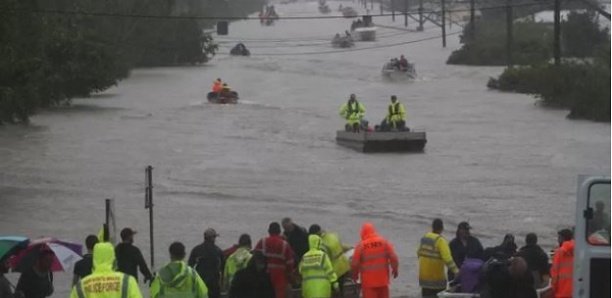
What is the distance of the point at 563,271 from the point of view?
1248cm

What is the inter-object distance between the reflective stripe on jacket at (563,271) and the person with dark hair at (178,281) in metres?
3.15

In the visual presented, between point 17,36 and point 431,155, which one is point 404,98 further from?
point 17,36

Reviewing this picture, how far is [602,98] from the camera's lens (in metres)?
53.7

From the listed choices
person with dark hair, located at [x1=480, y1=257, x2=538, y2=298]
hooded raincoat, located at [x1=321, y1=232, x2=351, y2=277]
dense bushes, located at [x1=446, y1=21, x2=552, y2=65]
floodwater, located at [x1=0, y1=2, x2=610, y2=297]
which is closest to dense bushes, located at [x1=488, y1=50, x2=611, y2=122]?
floodwater, located at [x1=0, y1=2, x2=610, y2=297]

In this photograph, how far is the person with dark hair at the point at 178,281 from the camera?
11.7 meters

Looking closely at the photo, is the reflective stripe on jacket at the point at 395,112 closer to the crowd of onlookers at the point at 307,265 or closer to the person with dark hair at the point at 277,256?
the crowd of onlookers at the point at 307,265

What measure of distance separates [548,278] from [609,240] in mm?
4704

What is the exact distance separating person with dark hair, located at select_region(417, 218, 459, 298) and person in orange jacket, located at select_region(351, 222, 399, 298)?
2.62ft

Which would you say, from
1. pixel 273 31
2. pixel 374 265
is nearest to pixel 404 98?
pixel 374 265

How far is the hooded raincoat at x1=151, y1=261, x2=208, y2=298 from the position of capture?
11.7 m

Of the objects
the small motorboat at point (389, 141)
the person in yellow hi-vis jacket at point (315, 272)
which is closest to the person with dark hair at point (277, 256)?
the person in yellow hi-vis jacket at point (315, 272)

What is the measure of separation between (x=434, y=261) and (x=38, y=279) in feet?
14.7

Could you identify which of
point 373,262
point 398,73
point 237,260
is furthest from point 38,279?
point 398,73

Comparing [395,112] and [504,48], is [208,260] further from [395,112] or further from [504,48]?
[504,48]
